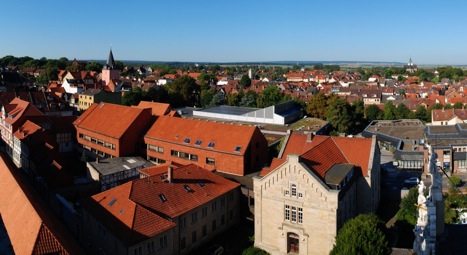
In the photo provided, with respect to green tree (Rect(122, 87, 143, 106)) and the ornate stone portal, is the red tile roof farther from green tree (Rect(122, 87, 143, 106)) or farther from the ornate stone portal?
green tree (Rect(122, 87, 143, 106))

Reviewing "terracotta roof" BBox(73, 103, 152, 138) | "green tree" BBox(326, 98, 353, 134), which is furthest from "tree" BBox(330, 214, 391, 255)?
"green tree" BBox(326, 98, 353, 134)

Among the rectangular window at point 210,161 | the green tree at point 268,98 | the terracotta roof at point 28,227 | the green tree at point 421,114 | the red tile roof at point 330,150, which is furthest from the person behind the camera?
the green tree at point 268,98

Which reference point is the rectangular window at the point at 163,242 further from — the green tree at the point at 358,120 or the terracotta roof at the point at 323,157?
the green tree at the point at 358,120

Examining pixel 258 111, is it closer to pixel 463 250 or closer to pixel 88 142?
pixel 88 142

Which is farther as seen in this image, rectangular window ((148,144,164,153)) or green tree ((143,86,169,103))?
green tree ((143,86,169,103))

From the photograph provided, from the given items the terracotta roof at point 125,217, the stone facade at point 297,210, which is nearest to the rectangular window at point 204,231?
the stone facade at point 297,210

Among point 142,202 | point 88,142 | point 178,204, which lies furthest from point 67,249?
point 88,142

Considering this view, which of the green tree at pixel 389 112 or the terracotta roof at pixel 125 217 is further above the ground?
the green tree at pixel 389 112
